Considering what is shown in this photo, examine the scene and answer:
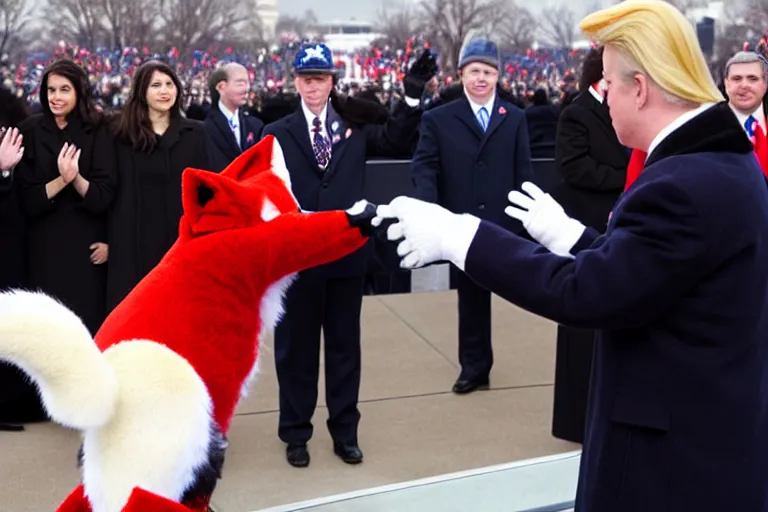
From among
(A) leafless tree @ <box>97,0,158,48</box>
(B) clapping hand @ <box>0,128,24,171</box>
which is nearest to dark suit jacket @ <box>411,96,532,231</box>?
(B) clapping hand @ <box>0,128,24,171</box>

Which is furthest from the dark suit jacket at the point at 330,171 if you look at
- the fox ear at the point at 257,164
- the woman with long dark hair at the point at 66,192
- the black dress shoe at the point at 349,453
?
the fox ear at the point at 257,164

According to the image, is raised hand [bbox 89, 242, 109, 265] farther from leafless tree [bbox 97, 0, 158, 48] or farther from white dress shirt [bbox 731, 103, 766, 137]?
leafless tree [bbox 97, 0, 158, 48]

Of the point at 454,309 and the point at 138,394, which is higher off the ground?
the point at 138,394

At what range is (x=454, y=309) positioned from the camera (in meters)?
7.39

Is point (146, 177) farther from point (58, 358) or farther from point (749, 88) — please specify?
point (749, 88)

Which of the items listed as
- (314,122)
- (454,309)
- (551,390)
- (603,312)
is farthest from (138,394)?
(454,309)

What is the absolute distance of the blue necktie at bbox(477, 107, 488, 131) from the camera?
5.32 meters

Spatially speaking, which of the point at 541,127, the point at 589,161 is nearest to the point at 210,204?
the point at 589,161

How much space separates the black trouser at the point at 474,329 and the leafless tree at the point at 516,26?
31.9 m

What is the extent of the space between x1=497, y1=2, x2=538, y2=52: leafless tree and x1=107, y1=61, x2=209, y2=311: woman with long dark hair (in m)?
32.7

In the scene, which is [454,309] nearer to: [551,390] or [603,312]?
[551,390]

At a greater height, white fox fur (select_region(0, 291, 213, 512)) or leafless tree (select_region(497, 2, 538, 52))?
leafless tree (select_region(497, 2, 538, 52))

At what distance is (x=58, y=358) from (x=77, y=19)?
29597mm

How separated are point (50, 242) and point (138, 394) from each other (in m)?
2.76
